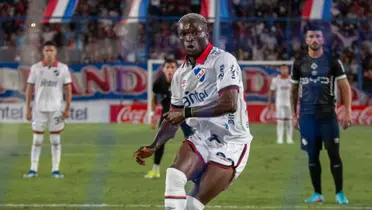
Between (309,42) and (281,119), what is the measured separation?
10.3 meters

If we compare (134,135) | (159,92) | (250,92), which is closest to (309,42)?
(159,92)

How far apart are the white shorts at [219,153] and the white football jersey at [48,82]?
7.23 metres

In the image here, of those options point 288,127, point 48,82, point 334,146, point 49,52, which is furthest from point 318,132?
point 288,127

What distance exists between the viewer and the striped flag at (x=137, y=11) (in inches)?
1142

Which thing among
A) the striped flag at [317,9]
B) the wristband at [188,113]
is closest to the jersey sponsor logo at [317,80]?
the wristband at [188,113]

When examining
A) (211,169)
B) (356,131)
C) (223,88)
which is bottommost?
(356,131)

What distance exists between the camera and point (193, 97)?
653cm

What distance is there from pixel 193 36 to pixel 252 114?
20903 millimetres

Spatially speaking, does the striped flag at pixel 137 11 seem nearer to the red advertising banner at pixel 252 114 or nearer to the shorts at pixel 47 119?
the red advertising banner at pixel 252 114

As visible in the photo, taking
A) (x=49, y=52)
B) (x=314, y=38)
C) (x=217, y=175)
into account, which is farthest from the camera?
(x=49, y=52)

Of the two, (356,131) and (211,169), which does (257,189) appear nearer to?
(211,169)

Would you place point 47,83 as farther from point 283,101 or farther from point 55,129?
point 283,101

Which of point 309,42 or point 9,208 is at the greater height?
point 309,42

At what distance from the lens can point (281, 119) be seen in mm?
20562
